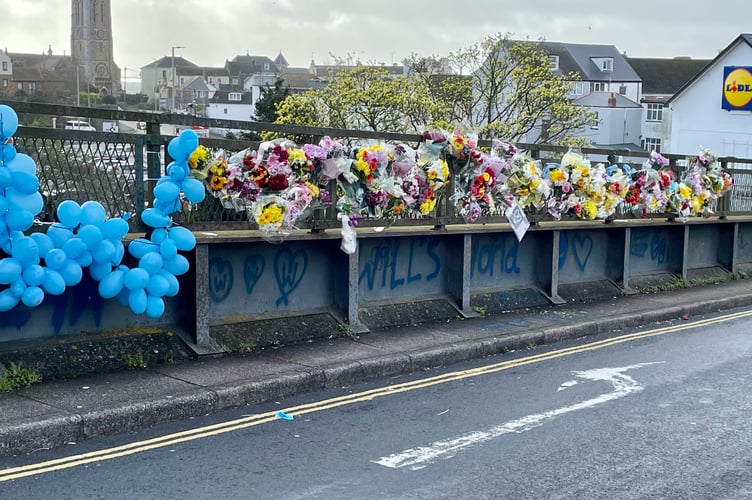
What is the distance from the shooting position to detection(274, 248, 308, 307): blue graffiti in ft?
31.2

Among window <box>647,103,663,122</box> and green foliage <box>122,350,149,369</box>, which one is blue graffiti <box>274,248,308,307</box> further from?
window <box>647,103,663,122</box>

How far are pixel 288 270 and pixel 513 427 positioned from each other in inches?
133

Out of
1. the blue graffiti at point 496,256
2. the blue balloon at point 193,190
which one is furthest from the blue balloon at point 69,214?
the blue graffiti at point 496,256

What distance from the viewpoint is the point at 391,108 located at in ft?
134

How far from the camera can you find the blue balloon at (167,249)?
7.76 m

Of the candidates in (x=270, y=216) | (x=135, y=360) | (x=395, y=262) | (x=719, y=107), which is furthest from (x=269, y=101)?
(x=135, y=360)

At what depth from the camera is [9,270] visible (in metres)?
6.71

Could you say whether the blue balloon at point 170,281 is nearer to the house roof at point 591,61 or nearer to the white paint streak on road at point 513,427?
the white paint streak on road at point 513,427

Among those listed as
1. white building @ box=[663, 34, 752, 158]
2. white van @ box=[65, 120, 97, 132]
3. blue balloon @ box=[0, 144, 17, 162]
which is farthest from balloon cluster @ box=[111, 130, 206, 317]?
white building @ box=[663, 34, 752, 158]

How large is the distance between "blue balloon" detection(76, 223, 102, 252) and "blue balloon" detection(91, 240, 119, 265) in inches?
1.8

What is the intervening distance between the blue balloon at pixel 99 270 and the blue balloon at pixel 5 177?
1100 millimetres

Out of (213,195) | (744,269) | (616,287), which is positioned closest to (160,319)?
(213,195)

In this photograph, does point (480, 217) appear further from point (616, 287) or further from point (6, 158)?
point (6, 158)

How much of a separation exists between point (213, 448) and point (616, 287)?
894cm
